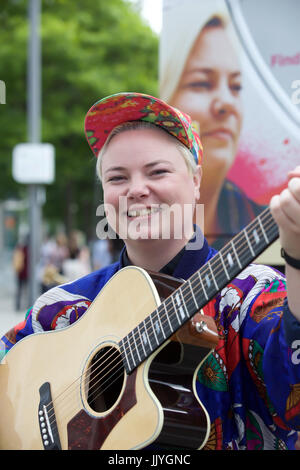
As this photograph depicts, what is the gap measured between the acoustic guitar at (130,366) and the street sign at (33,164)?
5.35 metres

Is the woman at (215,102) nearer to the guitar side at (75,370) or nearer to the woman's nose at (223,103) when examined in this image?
the woman's nose at (223,103)

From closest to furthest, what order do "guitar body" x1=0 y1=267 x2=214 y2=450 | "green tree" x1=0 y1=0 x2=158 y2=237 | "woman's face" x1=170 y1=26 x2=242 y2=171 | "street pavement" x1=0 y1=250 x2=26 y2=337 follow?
"guitar body" x1=0 y1=267 x2=214 y2=450 < "woman's face" x1=170 y1=26 x2=242 y2=171 < "street pavement" x1=0 y1=250 x2=26 y2=337 < "green tree" x1=0 y1=0 x2=158 y2=237

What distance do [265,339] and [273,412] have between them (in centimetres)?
20

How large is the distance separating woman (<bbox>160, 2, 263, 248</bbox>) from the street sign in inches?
174

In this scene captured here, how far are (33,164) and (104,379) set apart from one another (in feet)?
19.0

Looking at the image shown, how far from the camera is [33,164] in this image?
706 cm

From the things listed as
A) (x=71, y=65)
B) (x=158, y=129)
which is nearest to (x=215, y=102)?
(x=158, y=129)

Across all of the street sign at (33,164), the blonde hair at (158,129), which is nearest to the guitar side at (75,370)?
the blonde hair at (158,129)

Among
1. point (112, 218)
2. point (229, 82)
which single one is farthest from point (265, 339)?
point (229, 82)

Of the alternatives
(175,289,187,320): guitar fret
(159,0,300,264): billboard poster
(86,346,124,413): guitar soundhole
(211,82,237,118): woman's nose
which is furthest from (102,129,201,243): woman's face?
(211,82,237,118): woman's nose

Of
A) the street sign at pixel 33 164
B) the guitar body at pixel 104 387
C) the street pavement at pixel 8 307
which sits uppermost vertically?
the guitar body at pixel 104 387

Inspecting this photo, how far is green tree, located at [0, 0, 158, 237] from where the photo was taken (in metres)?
12.2

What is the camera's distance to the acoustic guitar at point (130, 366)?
1.34 meters

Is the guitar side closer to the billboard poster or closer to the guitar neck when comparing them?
the guitar neck
